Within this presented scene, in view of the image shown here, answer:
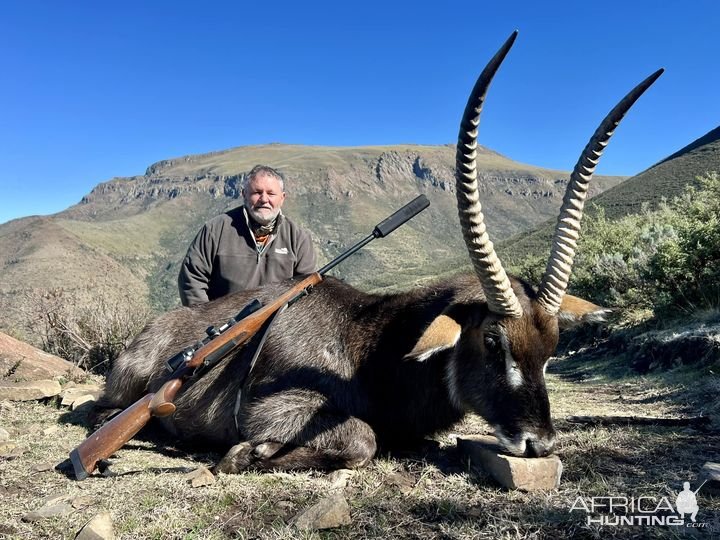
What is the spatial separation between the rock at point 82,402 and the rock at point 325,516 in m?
4.70

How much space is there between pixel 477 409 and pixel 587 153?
2.26 m

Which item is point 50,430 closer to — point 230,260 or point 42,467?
point 42,467

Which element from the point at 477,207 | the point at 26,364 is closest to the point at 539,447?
the point at 477,207

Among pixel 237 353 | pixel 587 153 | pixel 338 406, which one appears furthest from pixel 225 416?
pixel 587 153

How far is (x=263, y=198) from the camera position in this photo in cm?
753

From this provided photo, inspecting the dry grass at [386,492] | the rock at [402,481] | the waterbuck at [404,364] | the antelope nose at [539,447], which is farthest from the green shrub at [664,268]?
the rock at [402,481]

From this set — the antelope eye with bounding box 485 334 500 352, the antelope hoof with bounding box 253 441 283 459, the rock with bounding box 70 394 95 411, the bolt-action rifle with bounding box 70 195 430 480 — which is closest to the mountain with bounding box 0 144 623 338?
the rock with bounding box 70 394 95 411

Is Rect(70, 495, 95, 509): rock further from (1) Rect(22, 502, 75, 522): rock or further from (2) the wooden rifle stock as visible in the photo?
(2) the wooden rifle stock

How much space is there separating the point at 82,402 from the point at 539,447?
5922 mm

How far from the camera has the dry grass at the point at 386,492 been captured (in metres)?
3.22

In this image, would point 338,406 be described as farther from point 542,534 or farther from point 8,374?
point 8,374

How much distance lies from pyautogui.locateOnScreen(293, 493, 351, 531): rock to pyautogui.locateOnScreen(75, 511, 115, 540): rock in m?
1.10

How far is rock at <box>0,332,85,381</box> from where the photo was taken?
25.6 feet

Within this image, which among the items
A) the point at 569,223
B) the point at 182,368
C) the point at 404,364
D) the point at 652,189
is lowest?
the point at 404,364
